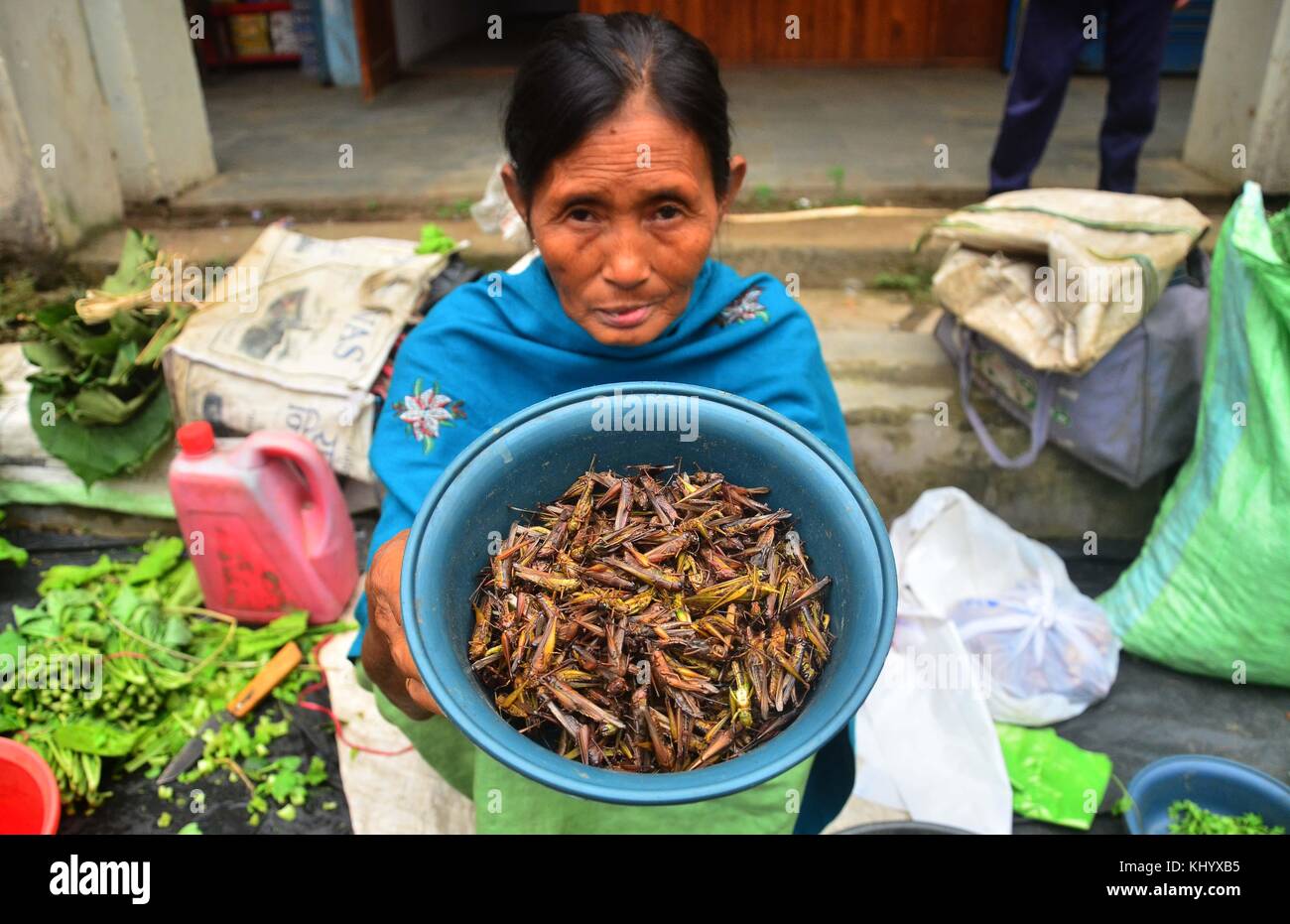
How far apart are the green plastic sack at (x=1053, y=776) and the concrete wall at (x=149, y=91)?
181 inches

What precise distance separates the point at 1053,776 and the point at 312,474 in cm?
225


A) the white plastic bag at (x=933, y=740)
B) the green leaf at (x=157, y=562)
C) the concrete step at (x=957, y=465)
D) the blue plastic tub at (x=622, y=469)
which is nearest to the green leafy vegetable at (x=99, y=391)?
the green leaf at (x=157, y=562)

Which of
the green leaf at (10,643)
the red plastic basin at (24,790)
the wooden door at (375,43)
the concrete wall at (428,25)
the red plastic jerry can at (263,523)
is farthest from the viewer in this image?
the concrete wall at (428,25)

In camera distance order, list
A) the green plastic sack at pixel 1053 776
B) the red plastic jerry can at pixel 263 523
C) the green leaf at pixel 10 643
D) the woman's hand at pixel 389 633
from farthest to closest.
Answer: the red plastic jerry can at pixel 263 523 < the green leaf at pixel 10 643 < the green plastic sack at pixel 1053 776 < the woman's hand at pixel 389 633

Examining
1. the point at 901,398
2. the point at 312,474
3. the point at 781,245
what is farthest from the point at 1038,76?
the point at 312,474

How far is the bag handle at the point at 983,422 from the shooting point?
279 centimetres

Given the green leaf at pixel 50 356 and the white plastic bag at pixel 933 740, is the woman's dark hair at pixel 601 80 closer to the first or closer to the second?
the white plastic bag at pixel 933 740

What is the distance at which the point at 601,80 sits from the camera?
1.28m

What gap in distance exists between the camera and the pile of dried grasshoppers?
1093 millimetres

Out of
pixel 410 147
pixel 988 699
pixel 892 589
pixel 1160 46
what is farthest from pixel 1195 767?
pixel 410 147

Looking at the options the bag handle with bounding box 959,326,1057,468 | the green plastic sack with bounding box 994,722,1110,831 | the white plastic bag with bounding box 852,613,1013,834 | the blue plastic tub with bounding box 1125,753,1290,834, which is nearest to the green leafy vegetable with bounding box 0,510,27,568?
the white plastic bag with bounding box 852,613,1013,834

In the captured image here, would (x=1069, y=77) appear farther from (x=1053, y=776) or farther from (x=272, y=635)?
(x=272, y=635)

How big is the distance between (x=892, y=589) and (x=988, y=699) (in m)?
1.62

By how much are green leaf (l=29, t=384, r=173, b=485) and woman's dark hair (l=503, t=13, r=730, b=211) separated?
2.19m
